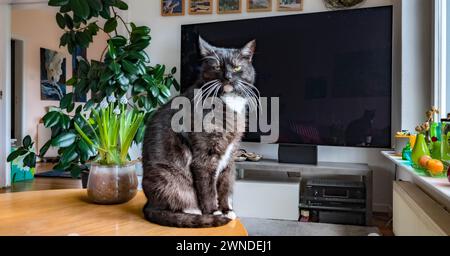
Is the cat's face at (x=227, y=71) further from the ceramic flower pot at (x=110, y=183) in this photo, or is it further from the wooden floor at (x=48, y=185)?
the wooden floor at (x=48, y=185)

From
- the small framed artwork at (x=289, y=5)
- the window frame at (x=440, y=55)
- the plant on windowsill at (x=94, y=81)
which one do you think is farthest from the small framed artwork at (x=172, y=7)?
the window frame at (x=440, y=55)

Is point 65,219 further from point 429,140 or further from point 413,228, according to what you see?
point 429,140

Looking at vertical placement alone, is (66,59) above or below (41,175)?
above

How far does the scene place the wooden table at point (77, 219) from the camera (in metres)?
0.64

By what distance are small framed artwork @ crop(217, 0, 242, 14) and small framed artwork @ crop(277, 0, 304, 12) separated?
0.37 meters

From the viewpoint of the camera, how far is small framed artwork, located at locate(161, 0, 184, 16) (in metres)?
3.48

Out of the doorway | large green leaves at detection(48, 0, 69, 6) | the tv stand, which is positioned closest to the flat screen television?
the tv stand

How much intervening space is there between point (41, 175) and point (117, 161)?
4.33m

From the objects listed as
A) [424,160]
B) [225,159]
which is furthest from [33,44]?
[225,159]

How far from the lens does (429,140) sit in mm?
1956

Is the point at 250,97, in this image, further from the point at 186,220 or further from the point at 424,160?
the point at 424,160

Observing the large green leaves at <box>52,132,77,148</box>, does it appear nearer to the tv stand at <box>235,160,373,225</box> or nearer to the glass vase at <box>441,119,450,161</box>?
the tv stand at <box>235,160,373,225</box>

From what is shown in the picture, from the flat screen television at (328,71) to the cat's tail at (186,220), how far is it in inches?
85.0

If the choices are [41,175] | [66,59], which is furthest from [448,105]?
[66,59]
